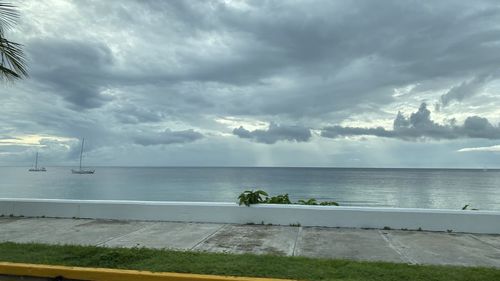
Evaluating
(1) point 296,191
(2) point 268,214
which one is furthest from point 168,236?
(1) point 296,191

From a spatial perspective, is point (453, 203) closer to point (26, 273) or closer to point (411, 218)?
point (411, 218)

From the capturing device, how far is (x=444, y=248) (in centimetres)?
696

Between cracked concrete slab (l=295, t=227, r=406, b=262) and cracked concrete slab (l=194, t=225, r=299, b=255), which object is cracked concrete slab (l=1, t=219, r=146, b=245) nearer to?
cracked concrete slab (l=194, t=225, r=299, b=255)

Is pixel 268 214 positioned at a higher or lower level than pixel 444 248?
higher

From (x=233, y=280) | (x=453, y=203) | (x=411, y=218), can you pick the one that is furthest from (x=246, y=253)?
(x=453, y=203)

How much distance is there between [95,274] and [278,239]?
11.5 ft

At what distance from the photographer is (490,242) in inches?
295

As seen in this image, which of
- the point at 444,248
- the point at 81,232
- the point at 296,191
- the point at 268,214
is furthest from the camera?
the point at 296,191

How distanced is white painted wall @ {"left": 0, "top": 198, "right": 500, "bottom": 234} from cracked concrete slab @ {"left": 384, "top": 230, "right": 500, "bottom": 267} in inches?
13.0

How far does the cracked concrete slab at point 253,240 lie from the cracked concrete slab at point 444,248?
6.53ft

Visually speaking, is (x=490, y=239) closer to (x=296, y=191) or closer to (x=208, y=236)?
(x=208, y=236)

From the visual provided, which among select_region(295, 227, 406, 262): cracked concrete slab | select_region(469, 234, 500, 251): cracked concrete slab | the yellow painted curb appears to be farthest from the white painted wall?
the yellow painted curb

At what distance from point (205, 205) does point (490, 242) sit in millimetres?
5999

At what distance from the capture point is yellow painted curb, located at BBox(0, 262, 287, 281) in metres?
5.06
